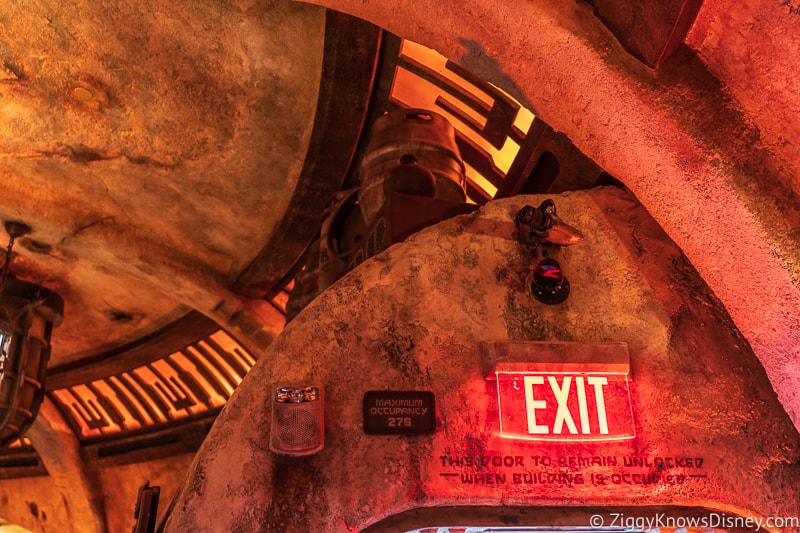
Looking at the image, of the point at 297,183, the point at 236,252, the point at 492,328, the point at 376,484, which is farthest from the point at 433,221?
the point at 236,252

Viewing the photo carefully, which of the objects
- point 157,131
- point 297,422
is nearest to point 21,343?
point 157,131

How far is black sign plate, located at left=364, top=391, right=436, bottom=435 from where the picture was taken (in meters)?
2.67

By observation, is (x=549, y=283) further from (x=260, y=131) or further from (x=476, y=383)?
(x=260, y=131)

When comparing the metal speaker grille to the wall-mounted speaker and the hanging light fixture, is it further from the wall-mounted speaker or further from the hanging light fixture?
the hanging light fixture

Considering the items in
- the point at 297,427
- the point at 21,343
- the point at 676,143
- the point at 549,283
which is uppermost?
the point at 21,343

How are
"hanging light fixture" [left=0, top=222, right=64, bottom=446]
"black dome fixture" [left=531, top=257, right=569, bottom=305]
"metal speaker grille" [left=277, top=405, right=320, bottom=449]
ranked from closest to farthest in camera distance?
"metal speaker grille" [left=277, top=405, right=320, bottom=449]
"black dome fixture" [left=531, top=257, right=569, bottom=305]
"hanging light fixture" [left=0, top=222, right=64, bottom=446]

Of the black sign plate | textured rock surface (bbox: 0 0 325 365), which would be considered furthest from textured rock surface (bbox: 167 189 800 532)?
textured rock surface (bbox: 0 0 325 365)

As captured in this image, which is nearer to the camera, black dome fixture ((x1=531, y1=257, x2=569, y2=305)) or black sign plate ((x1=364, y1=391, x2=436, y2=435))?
black sign plate ((x1=364, y1=391, x2=436, y2=435))

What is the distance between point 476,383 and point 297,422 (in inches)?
30.8

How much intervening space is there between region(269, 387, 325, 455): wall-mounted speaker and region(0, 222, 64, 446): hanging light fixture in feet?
20.5

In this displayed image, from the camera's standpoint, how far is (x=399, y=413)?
8.84 ft

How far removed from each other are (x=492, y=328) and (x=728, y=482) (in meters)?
1.14

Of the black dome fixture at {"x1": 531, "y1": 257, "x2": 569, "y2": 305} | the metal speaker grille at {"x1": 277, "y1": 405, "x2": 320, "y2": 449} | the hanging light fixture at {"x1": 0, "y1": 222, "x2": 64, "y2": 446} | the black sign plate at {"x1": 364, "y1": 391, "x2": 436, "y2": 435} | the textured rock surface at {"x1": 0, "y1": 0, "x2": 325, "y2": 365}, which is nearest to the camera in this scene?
the metal speaker grille at {"x1": 277, "y1": 405, "x2": 320, "y2": 449}

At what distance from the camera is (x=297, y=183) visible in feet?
23.5
